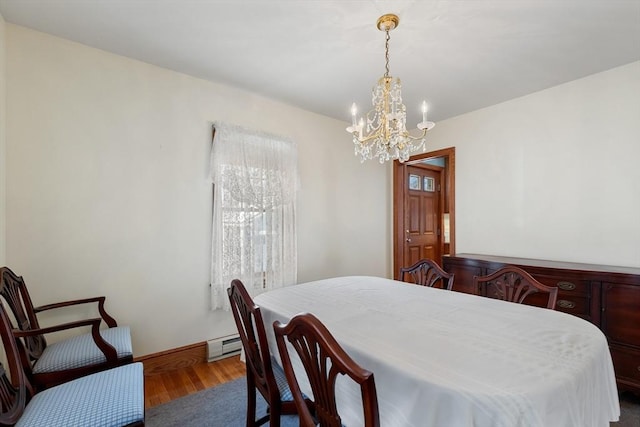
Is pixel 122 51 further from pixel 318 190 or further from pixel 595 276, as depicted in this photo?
pixel 595 276

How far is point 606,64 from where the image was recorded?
7.64 feet

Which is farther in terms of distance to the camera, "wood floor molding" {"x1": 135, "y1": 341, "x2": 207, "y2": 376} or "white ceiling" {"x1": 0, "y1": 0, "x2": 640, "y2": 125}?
"wood floor molding" {"x1": 135, "y1": 341, "x2": 207, "y2": 376}

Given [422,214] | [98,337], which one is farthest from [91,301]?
[422,214]

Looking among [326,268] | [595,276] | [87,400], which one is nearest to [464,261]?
[595,276]

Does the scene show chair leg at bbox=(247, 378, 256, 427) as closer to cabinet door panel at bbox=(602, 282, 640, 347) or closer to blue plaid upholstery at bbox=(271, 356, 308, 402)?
blue plaid upholstery at bbox=(271, 356, 308, 402)

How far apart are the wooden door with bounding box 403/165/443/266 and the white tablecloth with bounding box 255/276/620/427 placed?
271 centimetres

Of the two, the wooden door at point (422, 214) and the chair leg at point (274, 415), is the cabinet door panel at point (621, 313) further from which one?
the chair leg at point (274, 415)

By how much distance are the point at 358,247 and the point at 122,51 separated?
3.05m

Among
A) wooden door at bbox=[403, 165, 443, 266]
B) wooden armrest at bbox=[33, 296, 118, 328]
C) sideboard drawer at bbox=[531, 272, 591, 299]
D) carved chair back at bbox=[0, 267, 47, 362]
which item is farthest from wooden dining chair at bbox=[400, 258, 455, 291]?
carved chair back at bbox=[0, 267, 47, 362]

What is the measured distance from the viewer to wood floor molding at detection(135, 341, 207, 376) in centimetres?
233

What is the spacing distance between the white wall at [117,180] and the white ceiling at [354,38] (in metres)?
0.19

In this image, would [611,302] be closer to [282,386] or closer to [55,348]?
[282,386]

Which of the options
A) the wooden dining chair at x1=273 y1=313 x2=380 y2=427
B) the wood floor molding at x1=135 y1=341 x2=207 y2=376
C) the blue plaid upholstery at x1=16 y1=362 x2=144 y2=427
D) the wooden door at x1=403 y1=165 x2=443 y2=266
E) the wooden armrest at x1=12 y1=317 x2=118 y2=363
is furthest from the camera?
the wooden door at x1=403 y1=165 x2=443 y2=266

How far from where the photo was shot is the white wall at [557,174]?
2352 mm
